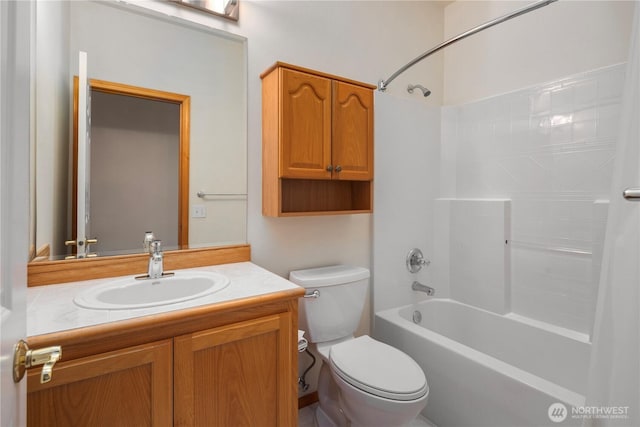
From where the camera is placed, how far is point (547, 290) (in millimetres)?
1890

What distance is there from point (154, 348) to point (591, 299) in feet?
6.90

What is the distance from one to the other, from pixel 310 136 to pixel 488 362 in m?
1.38

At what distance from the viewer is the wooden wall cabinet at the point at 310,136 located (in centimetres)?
153

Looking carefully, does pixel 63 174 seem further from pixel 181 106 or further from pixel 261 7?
pixel 261 7

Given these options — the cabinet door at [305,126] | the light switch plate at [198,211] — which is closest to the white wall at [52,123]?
the light switch plate at [198,211]

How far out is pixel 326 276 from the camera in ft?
5.45

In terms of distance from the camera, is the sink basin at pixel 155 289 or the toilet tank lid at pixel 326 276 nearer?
the sink basin at pixel 155 289

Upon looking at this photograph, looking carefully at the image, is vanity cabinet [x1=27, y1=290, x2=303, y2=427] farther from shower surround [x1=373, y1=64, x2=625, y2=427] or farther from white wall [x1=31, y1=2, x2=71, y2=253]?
shower surround [x1=373, y1=64, x2=625, y2=427]

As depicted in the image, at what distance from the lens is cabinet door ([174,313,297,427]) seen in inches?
37.4

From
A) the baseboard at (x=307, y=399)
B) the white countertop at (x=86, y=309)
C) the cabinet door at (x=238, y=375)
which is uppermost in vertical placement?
the white countertop at (x=86, y=309)

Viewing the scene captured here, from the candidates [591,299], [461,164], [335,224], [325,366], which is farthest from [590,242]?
[325,366]

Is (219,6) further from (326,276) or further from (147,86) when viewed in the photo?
(326,276)

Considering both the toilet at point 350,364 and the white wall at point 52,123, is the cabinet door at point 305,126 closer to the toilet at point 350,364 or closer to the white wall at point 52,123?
the toilet at point 350,364
